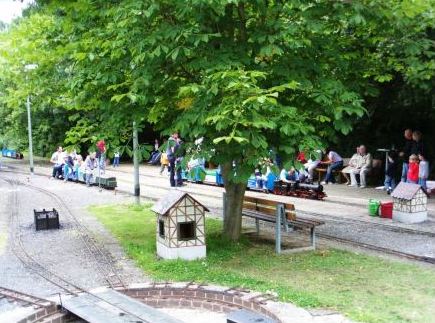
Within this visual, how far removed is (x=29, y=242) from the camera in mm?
13812

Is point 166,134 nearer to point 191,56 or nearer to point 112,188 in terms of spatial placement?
point 191,56

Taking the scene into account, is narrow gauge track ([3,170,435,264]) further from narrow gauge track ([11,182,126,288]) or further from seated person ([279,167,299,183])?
narrow gauge track ([11,182,126,288])

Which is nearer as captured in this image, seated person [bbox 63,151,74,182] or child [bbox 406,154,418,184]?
child [bbox 406,154,418,184]

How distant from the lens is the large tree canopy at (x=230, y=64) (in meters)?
9.52

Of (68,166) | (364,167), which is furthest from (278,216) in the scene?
(68,166)

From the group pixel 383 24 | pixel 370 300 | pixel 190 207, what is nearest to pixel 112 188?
pixel 190 207

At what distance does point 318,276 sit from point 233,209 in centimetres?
310

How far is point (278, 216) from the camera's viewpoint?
39.1ft

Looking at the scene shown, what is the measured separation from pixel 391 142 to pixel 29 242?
605 inches

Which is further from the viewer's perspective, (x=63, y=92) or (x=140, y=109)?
(x=63, y=92)

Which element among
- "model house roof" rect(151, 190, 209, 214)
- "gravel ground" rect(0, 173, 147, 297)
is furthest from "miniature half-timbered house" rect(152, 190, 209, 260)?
"gravel ground" rect(0, 173, 147, 297)

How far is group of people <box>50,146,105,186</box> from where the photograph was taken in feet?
84.5

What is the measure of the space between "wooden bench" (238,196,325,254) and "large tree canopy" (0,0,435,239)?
0.79 metres

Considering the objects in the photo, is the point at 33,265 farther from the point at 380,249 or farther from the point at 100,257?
the point at 380,249
